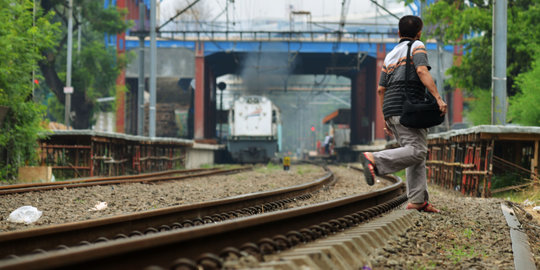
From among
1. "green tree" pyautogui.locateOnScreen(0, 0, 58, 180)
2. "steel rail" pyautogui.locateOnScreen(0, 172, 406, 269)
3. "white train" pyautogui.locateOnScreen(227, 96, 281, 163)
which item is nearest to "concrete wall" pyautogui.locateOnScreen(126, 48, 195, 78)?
"white train" pyautogui.locateOnScreen(227, 96, 281, 163)

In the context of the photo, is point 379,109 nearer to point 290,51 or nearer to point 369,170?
point 290,51

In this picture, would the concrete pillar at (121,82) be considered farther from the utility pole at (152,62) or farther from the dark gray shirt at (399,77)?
the dark gray shirt at (399,77)

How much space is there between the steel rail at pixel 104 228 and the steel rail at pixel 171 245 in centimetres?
92

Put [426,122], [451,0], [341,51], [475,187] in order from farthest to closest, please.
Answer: [341,51] < [451,0] < [475,187] < [426,122]

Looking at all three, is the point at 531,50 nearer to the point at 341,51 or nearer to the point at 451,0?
the point at 451,0

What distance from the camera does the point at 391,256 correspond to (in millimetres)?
3676

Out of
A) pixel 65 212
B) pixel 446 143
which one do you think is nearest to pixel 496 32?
pixel 446 143

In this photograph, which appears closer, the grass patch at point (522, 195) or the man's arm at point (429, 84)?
the man's arm at point (429, 84)

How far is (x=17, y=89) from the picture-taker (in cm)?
1375

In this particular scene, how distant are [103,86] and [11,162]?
1940 centimetres

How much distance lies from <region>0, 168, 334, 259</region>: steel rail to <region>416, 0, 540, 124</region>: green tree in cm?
1286

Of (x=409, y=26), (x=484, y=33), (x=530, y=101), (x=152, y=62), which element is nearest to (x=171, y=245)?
(x=409, y=26)

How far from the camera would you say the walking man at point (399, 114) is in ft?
17.7

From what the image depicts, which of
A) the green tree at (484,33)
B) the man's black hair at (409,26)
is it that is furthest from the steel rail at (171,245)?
the green tree at (484,33)
